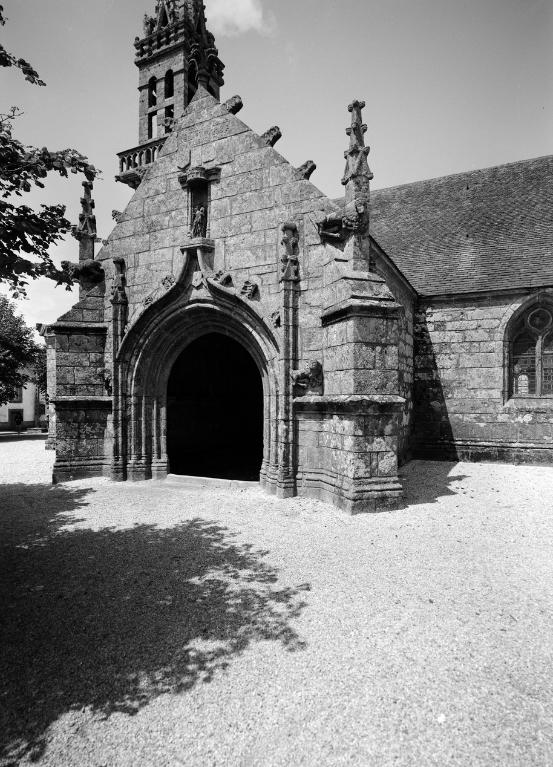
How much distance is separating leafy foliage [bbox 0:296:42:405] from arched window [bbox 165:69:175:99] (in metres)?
14.2

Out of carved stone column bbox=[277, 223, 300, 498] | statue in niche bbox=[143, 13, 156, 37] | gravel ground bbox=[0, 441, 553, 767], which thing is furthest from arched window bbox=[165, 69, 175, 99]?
gravel ground bbox=[0, 441, 553, 767]

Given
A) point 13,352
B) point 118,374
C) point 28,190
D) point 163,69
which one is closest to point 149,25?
point 163,69

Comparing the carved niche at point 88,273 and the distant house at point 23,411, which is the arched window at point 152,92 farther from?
the distant house at point 23,411

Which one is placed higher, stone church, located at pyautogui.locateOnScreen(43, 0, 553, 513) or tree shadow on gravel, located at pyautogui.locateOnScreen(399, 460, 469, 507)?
stone church, located at pyautogui.locateOnScreen(43, 0, 553, 513)

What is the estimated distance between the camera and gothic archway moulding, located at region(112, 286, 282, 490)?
7.62m

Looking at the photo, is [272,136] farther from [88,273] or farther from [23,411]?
[23,411]

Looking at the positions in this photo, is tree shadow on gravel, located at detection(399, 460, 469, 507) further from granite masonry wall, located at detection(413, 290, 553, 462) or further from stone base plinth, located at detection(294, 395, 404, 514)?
granite masonry wall, located at detection(413, 290, 553, 462)

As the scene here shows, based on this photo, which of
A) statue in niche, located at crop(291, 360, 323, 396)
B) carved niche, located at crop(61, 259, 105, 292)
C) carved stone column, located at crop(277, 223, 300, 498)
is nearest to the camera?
statue in niche, located at crop(291, 360, 323, 396)

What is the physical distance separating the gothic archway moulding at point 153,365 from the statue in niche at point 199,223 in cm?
110

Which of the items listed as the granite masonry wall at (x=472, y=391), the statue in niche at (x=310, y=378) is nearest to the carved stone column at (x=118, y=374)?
the statue in niche at (x=310, y=378)

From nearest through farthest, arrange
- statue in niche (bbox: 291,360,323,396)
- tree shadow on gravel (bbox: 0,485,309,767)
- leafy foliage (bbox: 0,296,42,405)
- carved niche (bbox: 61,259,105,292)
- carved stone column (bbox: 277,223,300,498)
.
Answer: tree shadow on gravel (bbox: 0,485,309,767) → statue in niche (bbox: 291,360,323,396) → carved stone column (bbox: 277,223,300,498) → carved niche (bbox: 61,259,105,292) → leafy foliage (bbox: 0,296,42,405)

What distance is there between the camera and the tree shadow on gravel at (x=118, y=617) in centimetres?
243

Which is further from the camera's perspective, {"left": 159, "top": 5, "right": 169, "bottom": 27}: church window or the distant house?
the distant house

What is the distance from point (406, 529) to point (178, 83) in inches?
894
